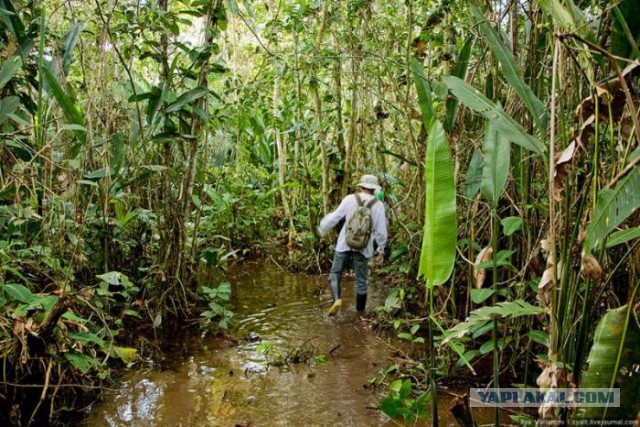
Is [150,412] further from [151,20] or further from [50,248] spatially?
[151,20]

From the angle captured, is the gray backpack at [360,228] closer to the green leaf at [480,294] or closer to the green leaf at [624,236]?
the green leaf at [480,294]

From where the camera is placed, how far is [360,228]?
17.1 ft

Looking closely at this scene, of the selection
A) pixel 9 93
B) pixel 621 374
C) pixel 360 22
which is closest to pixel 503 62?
pixel 621 374

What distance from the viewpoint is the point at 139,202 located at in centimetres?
446

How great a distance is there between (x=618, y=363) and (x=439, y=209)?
2.64 feet

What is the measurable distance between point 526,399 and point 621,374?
1.26 m

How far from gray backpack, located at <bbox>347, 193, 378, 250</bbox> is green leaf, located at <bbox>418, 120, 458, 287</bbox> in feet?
10.4

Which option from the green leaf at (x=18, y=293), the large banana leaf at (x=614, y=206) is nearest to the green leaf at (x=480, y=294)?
the large banana leaf at (x=614, y=206)

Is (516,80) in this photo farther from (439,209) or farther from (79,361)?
(79,361)

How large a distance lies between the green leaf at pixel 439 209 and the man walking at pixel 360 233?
3.16 meters

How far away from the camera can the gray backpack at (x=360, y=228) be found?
5.21 meters

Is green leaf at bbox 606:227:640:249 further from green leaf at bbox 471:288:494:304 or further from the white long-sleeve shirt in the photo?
the white long-sleeve shirt

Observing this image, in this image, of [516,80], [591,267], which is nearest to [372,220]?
[516,80]

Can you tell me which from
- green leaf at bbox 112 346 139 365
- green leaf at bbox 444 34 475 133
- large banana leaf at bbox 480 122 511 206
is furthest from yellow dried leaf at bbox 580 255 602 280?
green leaf at bbox 112 346 139 365
